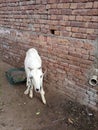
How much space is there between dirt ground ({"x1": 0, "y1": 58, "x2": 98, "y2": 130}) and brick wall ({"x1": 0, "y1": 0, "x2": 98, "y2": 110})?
0.76 ft

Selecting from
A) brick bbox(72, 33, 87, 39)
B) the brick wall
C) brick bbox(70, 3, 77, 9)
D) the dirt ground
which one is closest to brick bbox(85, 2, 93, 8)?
the brick wall

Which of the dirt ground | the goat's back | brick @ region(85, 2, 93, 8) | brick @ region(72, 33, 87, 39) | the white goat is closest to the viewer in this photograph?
brick @ region(85, 2, 93, 8)

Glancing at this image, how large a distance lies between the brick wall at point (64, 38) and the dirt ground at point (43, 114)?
23 cm

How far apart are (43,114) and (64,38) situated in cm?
166

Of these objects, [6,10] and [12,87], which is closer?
[12,87]

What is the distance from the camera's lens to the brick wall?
377cm

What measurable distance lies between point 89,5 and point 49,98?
224 cm

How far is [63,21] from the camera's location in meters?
4.20

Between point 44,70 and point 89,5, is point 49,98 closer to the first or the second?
point 44,70

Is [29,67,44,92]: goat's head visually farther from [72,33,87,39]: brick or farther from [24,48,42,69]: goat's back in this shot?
[72,33,87,39]: brick

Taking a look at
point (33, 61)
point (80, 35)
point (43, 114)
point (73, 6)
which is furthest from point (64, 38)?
point (43, 114)

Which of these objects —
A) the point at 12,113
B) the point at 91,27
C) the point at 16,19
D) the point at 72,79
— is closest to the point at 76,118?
the point at 72,79

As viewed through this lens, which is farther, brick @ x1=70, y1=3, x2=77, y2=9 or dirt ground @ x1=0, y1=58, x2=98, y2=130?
brick @ x1=70, y1=3, x2=77, y2=9

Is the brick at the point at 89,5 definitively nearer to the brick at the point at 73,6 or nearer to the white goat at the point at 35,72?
the brick at the point at 73,6
